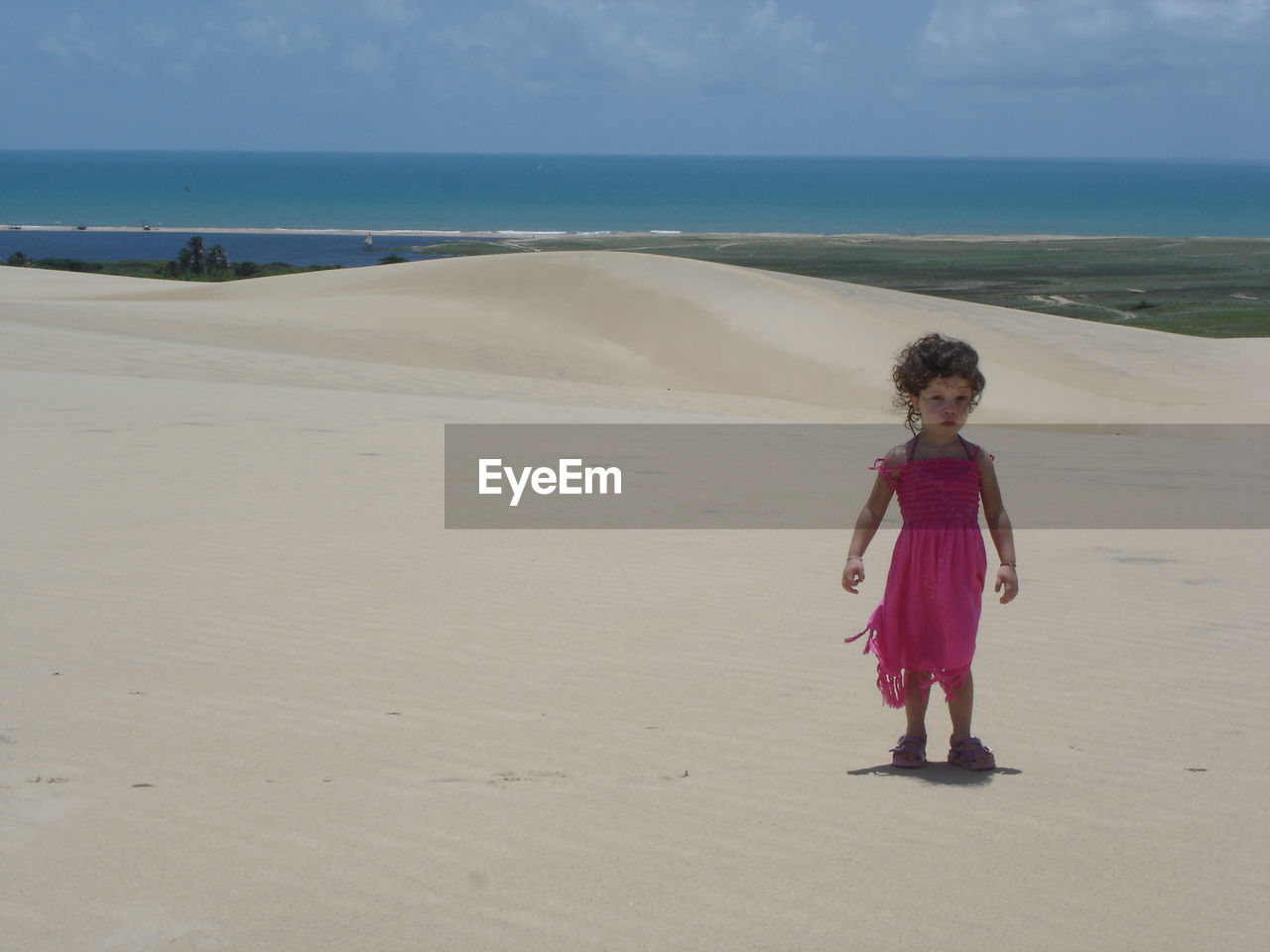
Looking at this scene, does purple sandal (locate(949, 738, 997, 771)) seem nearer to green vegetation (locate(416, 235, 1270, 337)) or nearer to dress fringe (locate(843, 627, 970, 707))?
dress fringe (locate(843, 627, 970, 707))

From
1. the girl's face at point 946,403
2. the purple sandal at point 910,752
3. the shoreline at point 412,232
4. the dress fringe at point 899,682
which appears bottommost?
the purple sandal at point 910,752

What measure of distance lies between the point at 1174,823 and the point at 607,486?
622 cm

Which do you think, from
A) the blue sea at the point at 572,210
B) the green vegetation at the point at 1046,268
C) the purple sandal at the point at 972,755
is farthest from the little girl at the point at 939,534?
the blue sea at the point at 572,210

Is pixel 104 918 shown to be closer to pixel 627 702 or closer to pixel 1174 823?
pixel 627 702

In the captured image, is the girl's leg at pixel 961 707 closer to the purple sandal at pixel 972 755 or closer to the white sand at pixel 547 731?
the purple sandal at pixel 972 755

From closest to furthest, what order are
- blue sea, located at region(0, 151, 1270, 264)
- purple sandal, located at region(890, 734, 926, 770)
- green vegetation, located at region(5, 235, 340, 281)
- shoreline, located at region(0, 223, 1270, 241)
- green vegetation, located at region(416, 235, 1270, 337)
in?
purple sandal, located at region(890, 734, 926, 770)
green vegetation, located at region(416, 235, 1270, 337)
green vegetation, located at region(5, 235, 340, 281)
shoreline, located at region(0, 223, 1270, 241)
blue sea, located at region(0, 151, 1270, 264)

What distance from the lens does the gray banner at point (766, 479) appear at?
8.88 m

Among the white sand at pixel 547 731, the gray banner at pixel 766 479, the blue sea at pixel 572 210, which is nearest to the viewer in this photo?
the white sand at pixel 547 731

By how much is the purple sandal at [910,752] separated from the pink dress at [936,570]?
230 millimetres

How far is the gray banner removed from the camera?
8883mm

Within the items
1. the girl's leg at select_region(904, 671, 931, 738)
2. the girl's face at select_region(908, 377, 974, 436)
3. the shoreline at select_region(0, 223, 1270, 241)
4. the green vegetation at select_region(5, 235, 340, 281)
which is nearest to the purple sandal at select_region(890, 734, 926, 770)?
the girl's leg at select_region(904, 671, 931, 738)

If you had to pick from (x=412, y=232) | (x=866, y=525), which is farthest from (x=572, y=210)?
(x=866, y=525)

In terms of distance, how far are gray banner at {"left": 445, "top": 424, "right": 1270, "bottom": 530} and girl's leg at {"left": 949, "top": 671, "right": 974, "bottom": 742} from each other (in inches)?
169

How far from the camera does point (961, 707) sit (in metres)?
4.12
